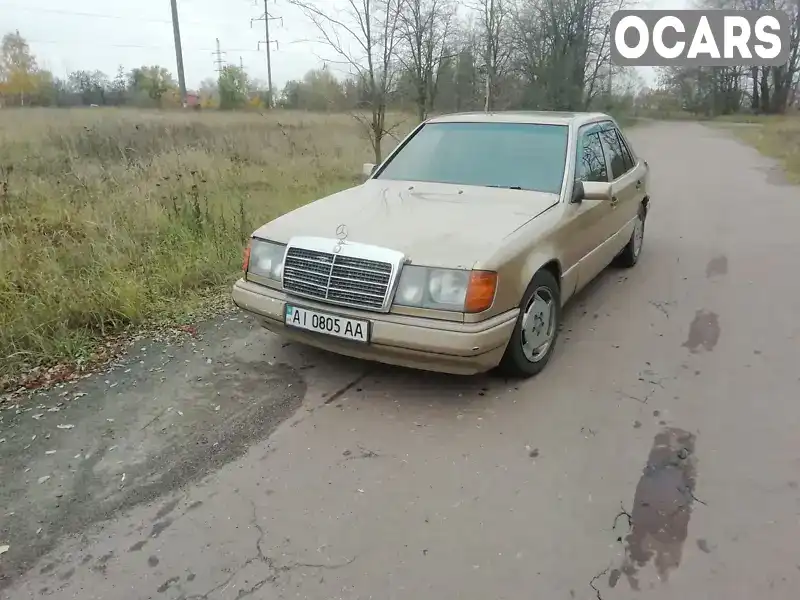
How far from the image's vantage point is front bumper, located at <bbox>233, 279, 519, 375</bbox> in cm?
313

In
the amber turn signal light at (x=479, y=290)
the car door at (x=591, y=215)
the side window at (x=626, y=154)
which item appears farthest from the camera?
the side window at (x=626, y=154)

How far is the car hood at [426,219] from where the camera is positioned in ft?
10.7

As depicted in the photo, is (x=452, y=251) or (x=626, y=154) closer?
(x=452, y=251)

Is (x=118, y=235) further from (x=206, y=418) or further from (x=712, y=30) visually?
(x=712, y=30)

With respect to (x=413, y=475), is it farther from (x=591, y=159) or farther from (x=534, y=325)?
(x=591, y=159)

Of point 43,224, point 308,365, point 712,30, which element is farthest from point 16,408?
point 712,30

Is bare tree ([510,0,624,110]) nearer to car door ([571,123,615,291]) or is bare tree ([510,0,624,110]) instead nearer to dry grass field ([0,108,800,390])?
dry grass field ([0,108,800,390])

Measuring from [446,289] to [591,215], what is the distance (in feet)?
5.76

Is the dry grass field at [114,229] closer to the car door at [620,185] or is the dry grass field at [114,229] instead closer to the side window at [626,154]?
the car door at [620,185]

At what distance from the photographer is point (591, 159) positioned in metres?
4.68

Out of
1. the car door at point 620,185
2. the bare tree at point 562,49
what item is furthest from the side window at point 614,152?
the bare tree at point 562,49

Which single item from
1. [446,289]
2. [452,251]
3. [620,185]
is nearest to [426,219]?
[452,251]

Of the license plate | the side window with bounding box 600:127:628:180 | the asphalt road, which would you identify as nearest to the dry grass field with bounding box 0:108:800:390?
the asphalt road

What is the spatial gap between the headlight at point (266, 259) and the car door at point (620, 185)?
9.09 ft
